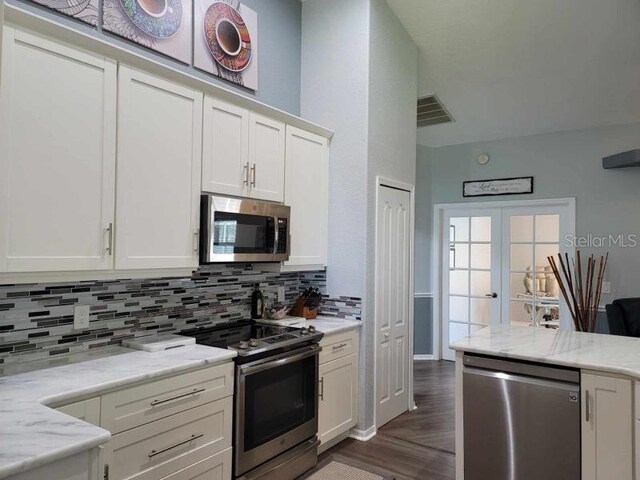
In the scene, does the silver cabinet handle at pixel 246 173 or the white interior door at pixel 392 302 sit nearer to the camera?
the silver cabinet handle at pixel 246 173

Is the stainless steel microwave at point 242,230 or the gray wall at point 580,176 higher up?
the gray wall at point 580,176

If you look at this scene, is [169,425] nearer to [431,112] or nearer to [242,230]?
[242,230]

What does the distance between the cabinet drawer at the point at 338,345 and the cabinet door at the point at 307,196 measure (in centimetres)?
57

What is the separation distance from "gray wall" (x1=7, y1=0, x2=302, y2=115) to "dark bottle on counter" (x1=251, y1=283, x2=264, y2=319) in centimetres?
147

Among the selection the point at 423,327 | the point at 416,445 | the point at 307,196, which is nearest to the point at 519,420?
the point at 416,445

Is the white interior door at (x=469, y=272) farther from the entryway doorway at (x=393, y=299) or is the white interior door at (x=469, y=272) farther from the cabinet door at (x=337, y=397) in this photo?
the cabinet door at (x=337, y=397)

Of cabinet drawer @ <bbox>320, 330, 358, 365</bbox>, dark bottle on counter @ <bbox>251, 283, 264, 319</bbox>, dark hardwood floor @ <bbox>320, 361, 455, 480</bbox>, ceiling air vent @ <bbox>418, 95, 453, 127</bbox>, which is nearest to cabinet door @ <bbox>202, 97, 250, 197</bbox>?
dark bottle on counter @ <bbox>251, 283, 264, 319</bbox>

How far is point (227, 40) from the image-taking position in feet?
9.57

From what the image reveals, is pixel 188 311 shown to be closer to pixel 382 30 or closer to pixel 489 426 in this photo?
pixel 489 426

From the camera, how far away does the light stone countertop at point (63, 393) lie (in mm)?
1166

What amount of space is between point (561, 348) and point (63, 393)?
7.78 ft

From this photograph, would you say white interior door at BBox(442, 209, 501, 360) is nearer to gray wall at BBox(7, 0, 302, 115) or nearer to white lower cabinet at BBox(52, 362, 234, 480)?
gray wall at BBox(7, 0, 302, 115)

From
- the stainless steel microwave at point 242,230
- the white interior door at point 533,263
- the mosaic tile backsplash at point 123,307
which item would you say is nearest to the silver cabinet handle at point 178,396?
the mosaic tile backsplash at point 123,307

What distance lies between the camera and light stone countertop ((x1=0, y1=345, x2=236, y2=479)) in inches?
45.9
